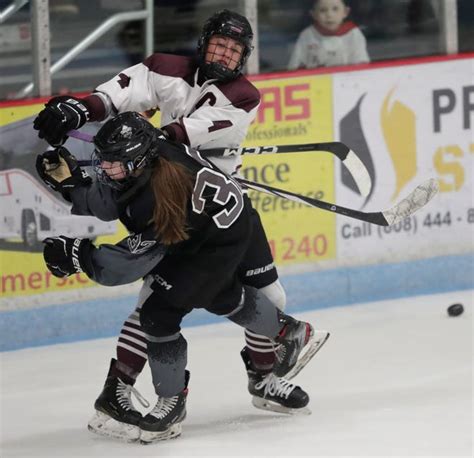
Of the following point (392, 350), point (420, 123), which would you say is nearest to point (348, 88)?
point (420, 123)

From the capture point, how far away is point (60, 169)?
420cm

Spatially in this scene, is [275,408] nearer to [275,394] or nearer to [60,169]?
[275,394]

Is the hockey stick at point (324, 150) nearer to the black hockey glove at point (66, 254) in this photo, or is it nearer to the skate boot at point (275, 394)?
the black hockey glove at point (66, 254)

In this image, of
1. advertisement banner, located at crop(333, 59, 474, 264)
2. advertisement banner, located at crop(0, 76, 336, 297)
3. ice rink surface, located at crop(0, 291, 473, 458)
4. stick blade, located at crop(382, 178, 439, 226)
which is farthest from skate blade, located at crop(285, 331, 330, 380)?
advertisement banner, located at crop(333, 59, 474, 264)

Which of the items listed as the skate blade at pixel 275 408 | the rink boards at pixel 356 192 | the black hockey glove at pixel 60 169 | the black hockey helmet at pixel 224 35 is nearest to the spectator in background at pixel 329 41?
the rink boards at pixel 356 192

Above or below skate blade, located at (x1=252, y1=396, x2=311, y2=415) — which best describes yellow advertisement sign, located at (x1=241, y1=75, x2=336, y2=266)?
above

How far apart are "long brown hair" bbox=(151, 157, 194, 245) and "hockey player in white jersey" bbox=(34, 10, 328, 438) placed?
0.70 feet

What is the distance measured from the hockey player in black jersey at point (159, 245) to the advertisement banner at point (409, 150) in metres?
1.85

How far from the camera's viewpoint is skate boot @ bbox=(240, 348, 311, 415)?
4.66 meters

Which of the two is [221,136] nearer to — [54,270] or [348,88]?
[54,270]

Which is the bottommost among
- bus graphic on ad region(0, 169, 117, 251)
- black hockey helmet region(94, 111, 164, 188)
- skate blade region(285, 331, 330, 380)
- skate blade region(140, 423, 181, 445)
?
skate blade region(140, 423, 181, 445)

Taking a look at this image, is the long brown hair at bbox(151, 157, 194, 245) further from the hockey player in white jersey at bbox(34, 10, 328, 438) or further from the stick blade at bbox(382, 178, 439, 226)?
the stick blade at bbox(382, 178, 439, 226)

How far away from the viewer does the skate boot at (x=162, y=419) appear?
438 cm

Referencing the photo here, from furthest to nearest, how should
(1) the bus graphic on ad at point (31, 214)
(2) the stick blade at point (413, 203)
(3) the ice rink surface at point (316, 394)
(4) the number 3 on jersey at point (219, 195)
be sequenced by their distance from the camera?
(1) the bus graphic on ad at point (31, 214) → (2) the stick blade at point (413, 203) → (3) the ice rink surface at point (316, 394) → (4) the number 3 on jersey at point (219, 195)
